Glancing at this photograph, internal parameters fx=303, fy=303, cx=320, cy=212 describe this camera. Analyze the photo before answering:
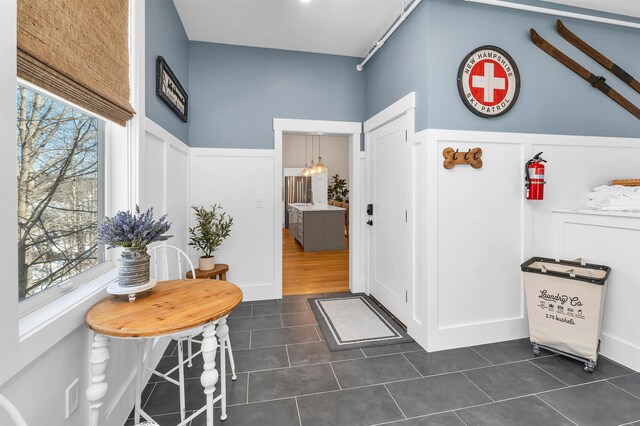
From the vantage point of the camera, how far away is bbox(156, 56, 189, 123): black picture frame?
2.21 m

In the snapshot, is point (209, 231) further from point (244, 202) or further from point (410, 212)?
point (410, 212)

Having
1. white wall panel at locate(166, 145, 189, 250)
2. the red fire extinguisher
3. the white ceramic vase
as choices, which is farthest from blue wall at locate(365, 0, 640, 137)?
the white ceramic vase

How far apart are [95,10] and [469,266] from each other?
2.85m

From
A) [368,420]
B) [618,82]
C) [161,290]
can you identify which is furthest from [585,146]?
[161,290]

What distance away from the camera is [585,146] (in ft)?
8.80

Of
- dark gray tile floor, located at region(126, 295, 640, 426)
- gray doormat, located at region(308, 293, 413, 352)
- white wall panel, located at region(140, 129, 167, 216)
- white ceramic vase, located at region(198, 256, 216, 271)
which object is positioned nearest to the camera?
dark gray tile floor, located at region(126, 295, 640, 426)

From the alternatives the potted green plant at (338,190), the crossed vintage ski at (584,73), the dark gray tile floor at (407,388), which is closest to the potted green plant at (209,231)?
the dark gray tile floor at (407,388)

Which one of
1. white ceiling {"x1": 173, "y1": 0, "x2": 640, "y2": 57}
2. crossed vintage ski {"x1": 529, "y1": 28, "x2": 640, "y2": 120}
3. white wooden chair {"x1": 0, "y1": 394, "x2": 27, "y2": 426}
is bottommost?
white wooden chair {"x1": 0, "y1": 394, "x2": 27, "y2": 426}

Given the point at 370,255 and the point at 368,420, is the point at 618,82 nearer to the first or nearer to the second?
the point at 370,255

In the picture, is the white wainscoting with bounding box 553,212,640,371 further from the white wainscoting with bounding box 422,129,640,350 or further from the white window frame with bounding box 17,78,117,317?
the white window frame with bounding box 17,78,117,317

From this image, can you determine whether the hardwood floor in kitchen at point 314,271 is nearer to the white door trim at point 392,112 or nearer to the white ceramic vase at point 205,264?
the white ceramic vase at point 205,264

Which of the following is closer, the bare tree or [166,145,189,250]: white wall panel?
the bare tree

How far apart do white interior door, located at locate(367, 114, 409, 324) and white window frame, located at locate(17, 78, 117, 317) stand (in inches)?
86.8

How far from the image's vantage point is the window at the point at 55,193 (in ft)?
3.57
